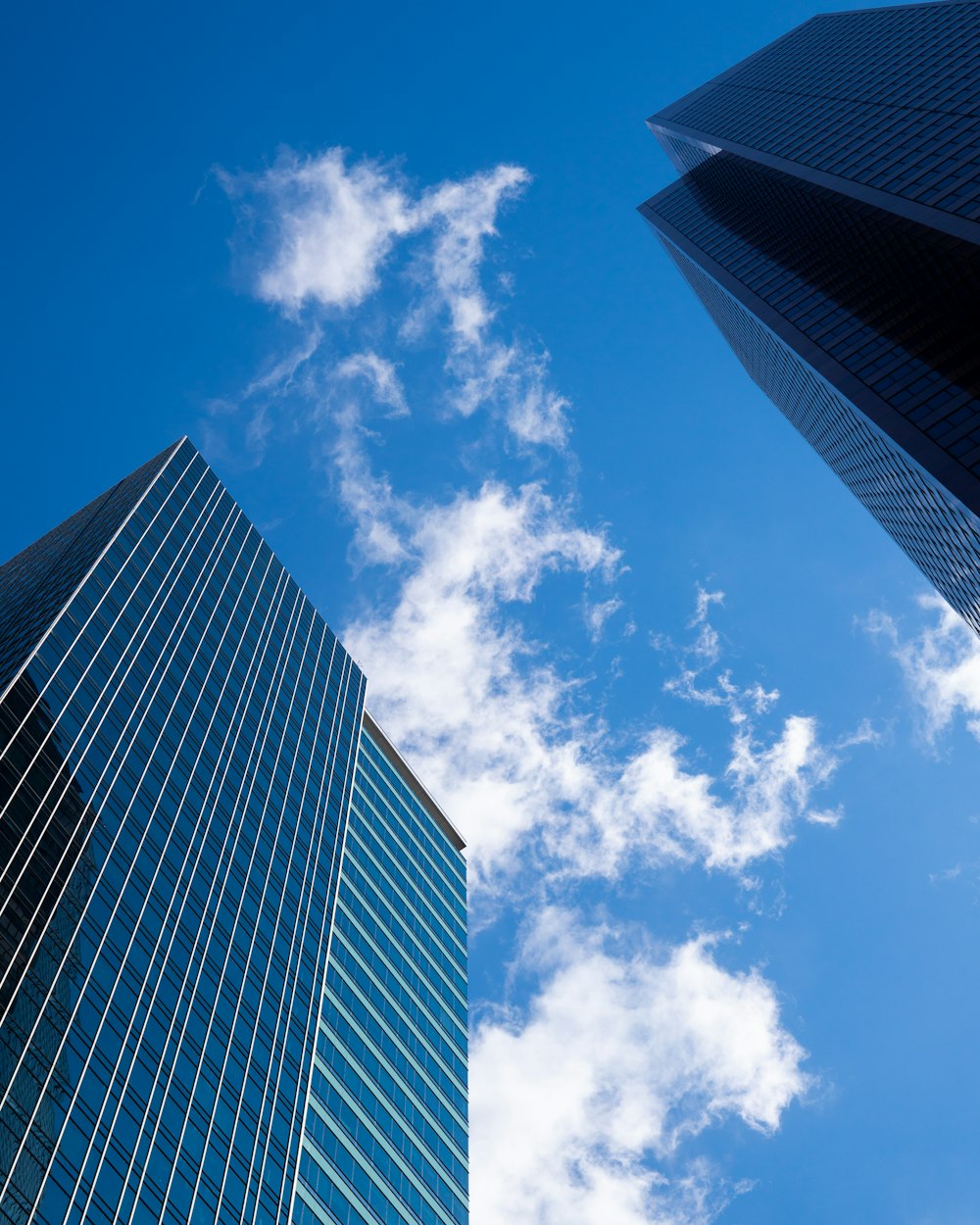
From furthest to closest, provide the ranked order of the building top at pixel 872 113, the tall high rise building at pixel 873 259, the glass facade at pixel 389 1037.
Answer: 1. the building top at pixel 872 113
2. the tall high rise building at pixel 873 259
3. the glass facade at pixel 389 1037

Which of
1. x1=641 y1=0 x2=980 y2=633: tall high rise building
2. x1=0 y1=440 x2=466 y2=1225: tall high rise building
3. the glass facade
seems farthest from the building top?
the glass facade

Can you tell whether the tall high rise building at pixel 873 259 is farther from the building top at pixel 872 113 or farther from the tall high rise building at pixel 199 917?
the tall high rise building at pixel 199 917

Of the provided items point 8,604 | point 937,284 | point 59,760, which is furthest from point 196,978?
point 937,284

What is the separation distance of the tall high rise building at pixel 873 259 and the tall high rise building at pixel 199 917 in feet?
146

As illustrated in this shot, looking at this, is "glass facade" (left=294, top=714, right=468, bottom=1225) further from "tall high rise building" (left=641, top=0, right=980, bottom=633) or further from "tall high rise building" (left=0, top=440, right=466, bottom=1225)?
"tall high rise building" (left=641, top=0, right=980, bottom=633)

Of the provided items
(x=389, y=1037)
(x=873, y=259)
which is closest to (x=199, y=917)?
(x=389, y=1037)

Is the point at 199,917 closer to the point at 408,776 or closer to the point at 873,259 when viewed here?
the point at 408,776

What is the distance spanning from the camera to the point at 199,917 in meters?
55.2

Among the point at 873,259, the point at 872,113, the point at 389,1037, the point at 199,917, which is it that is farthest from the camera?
the point at 872,113

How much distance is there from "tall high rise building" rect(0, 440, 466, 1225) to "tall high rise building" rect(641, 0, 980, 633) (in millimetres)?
44368

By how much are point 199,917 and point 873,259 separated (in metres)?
64.5

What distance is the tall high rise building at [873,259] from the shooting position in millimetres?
60344

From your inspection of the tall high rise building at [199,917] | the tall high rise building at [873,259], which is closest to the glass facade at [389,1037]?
the tall high rise building at [199,917]

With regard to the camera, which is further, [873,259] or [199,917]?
[873,259]
